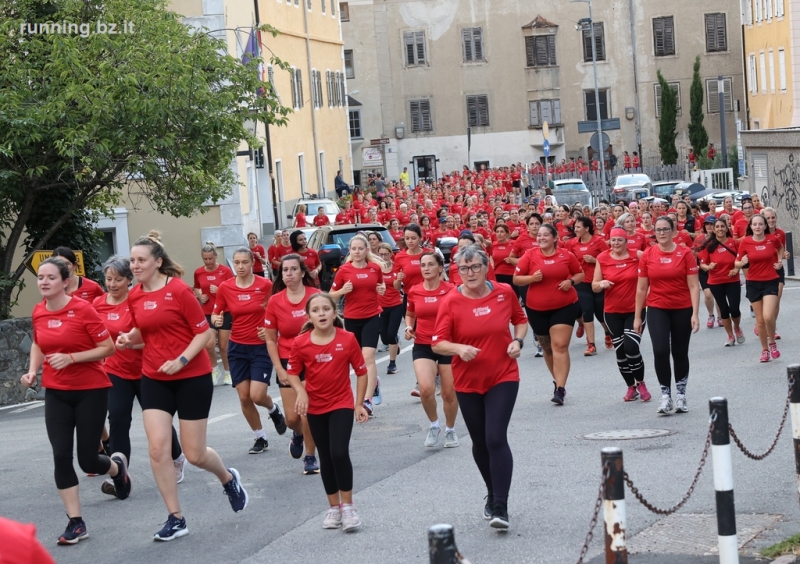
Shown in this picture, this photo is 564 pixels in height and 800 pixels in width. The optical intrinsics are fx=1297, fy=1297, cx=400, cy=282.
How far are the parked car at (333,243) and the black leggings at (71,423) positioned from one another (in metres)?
17.6

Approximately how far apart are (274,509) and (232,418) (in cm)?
510

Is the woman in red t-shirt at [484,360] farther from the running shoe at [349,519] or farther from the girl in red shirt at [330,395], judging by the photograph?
the running shoe at [349,519]

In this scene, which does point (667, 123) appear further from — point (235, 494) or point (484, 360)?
point (484, 360)

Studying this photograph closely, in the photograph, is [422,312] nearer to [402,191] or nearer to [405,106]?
[402,191]

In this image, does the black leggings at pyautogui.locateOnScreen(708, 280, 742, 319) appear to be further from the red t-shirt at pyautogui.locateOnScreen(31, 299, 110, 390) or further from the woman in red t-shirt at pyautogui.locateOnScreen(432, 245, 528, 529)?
the red t-shirt at pyautogui.locateOnScreen(31, 299, 110, 390)

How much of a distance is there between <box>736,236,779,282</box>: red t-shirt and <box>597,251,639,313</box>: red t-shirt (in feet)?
8.77

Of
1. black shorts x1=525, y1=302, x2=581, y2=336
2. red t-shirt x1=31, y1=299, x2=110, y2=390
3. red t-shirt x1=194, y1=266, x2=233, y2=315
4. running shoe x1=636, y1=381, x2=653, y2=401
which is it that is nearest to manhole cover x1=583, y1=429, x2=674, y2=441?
running shoe x1=636, y1=381, x2=653, y2=401

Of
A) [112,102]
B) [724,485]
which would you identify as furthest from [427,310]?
[112,102]

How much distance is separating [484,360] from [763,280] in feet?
27.3

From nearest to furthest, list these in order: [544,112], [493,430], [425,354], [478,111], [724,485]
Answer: [724,485] → [493,430] → [425,354] → [544,112] → [478,111]

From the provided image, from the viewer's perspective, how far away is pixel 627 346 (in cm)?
1284

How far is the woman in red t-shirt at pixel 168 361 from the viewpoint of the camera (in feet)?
26.7

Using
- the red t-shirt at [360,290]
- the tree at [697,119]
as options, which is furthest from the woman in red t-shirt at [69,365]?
the tree at [697,119]

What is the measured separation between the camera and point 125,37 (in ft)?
60.9
